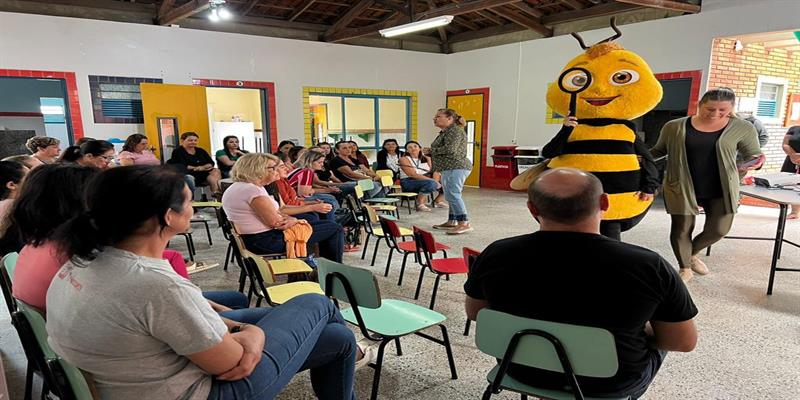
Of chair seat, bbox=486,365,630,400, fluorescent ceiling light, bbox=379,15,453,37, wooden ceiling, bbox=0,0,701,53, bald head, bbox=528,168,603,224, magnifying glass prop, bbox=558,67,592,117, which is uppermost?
wooden ceiling, bbox=0,0,701,53

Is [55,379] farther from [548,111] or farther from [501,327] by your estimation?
[548,111]

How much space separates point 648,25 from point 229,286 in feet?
23.1

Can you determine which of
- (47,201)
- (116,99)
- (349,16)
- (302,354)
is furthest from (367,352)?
(349,16)

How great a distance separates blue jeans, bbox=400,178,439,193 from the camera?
6.71m

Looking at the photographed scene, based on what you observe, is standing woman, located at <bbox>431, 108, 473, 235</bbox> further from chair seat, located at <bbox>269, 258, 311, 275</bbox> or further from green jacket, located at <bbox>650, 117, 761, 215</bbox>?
chair seat, located at <bbox>269, 258, 311, 275</bbox>

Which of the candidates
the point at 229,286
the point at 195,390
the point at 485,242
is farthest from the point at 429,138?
the point at 195,390

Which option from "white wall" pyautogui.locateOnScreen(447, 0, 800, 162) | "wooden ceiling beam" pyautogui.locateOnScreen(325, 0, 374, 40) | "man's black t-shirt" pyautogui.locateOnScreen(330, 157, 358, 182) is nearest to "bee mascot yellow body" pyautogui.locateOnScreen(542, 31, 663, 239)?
"man's black t-shirt" pyautogui.locateOnScreen(330, 157, 358, 182)

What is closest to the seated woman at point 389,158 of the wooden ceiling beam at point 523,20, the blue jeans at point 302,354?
the wooden ceiling beam at point 523,20

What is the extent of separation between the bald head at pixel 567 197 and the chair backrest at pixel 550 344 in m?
0.31

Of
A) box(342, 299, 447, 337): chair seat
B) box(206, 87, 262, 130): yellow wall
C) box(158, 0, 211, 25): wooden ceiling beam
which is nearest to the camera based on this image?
box(342, 299, 447, 337): chair seat

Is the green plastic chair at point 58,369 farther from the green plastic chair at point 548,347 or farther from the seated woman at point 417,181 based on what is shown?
the seated woman at point 417,181

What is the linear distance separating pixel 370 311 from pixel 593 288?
3.79 ft

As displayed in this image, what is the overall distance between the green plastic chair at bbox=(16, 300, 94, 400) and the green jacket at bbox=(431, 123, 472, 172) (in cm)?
418

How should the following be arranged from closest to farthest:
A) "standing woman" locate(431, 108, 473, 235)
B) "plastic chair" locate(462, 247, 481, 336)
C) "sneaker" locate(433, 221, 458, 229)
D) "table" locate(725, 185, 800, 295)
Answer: "plastic chair" locate(462, 247, 481, 336) < "table" locate(725, 185, 800, 295) < "standing woman" locate(431, 108, 473, 235) < "sneaker" locate(433, 221, 458, 229)
